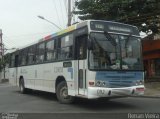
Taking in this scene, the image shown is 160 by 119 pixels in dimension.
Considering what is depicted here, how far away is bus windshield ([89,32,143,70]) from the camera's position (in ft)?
47.1

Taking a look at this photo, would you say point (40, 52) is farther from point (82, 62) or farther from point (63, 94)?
point (82, 62)

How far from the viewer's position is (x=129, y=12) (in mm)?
30391

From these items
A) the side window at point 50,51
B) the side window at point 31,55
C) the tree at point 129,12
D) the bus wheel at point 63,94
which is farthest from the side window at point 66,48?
the tree at point 129,12

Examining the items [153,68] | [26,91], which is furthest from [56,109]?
[153,68]

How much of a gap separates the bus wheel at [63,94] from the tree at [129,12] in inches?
546

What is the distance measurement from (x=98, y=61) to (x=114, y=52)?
2.44ft

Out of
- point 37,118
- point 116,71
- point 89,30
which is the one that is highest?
point 89,30

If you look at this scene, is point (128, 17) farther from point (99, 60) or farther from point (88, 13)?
point (99, 60)

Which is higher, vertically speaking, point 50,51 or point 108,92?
point 50,51

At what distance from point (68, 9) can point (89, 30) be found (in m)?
18.4

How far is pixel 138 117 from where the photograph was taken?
11.1m

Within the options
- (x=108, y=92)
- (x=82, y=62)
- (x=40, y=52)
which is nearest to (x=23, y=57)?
(x=40, y=52)

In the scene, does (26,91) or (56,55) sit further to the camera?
(26,91)

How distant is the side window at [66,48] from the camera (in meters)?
16.0
